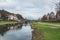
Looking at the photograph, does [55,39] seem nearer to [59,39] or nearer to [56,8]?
[59,39]

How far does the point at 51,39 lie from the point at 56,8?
88.9 ft

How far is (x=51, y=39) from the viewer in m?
17.3

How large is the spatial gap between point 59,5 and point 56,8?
1033mm

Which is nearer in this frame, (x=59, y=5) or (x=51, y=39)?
(x=51, y=39)

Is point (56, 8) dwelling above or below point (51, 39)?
above

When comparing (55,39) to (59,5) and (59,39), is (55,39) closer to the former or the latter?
(59,39)

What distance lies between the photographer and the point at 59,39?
56.0ft

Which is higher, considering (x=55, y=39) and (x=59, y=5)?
(x=59, y=5)

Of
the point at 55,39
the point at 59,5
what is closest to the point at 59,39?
the point at 55,39

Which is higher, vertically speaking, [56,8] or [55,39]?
[56,8]

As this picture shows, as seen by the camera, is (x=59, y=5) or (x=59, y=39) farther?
(x=59, y=5)

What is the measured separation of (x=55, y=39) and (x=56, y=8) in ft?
88.9

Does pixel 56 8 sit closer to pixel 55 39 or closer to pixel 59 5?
pixel 59 5

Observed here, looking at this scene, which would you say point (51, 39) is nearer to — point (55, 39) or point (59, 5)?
point (55, 39)
